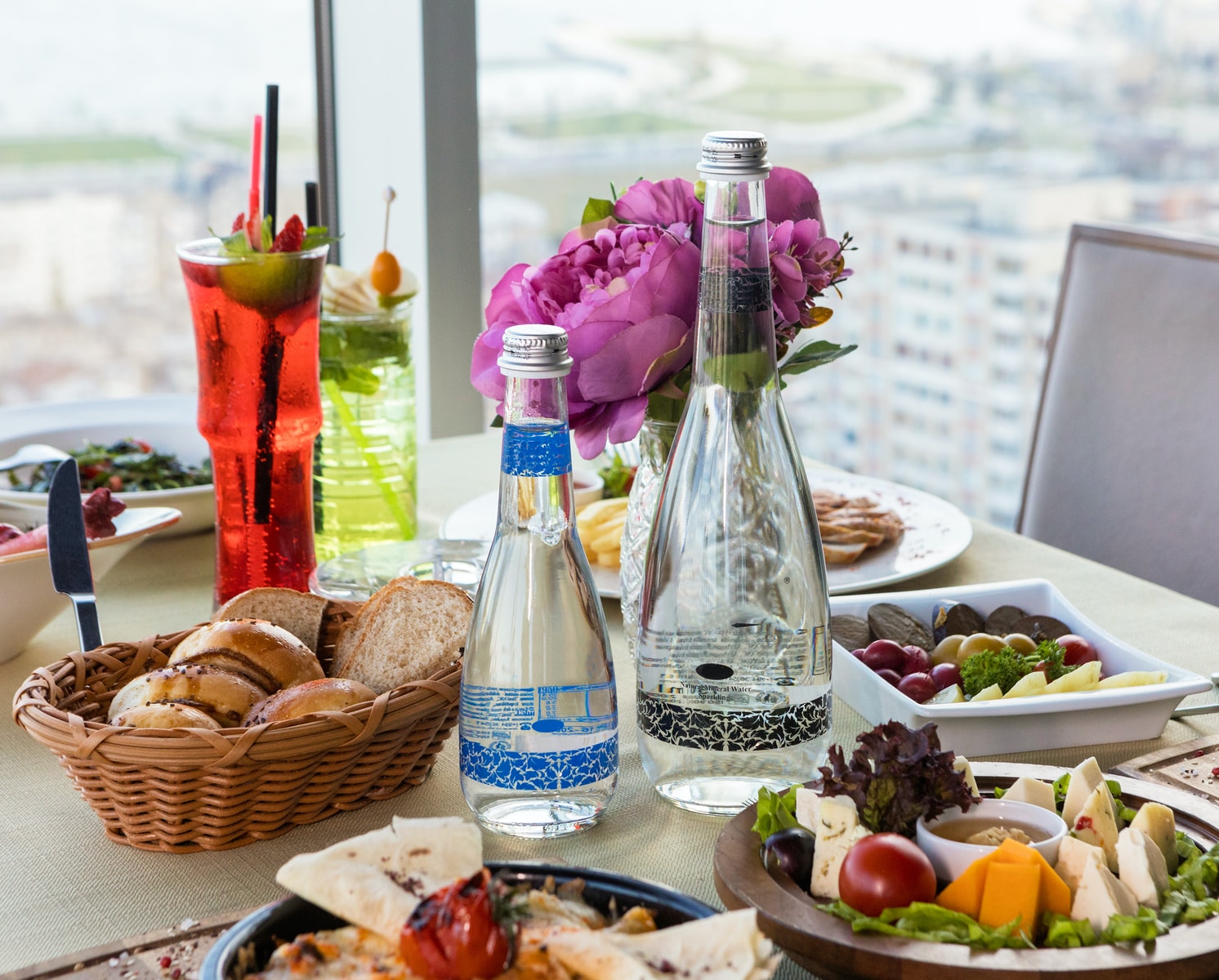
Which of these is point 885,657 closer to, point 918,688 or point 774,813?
point 918,688

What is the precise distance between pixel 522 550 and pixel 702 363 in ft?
0.53

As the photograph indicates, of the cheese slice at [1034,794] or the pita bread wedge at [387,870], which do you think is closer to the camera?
the pita bread wedge at [387,870]

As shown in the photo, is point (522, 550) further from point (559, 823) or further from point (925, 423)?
point (925, 423)

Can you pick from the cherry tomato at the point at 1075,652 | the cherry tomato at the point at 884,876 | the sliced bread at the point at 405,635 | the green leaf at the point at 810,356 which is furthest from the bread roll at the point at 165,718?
the cherry tomato at the point at 1075,652

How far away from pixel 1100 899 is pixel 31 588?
30.9 inches

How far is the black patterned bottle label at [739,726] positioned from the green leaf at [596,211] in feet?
1.19

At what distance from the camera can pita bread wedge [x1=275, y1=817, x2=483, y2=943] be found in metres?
0.52

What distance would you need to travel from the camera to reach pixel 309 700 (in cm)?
73

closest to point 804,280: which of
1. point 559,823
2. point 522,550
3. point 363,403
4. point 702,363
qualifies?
point 702,363

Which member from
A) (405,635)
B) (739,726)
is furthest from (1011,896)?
(405,635)

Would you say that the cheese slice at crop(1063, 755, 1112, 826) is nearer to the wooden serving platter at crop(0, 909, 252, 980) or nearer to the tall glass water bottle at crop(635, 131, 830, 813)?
the tall glass water bottle at crop(635, 131, 830, 813)

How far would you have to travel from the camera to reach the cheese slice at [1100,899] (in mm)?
553

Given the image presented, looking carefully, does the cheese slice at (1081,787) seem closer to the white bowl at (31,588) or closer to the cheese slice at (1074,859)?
the cheese slice at (1074,859)

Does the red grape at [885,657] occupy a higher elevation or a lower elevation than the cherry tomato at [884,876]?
lower
